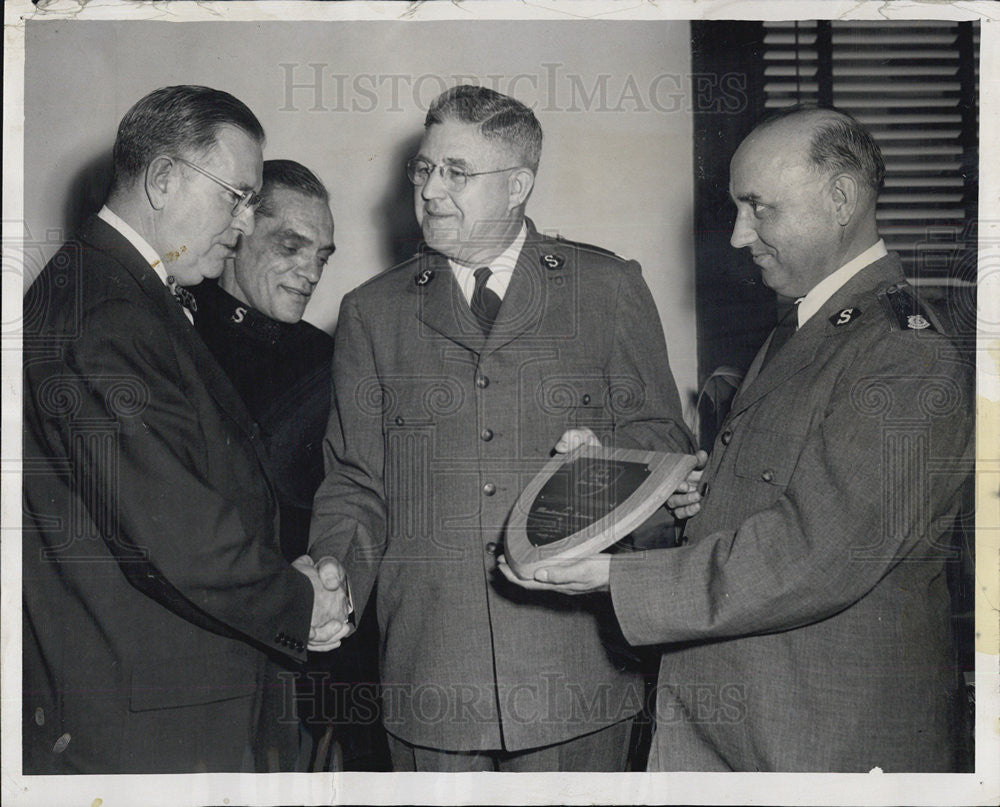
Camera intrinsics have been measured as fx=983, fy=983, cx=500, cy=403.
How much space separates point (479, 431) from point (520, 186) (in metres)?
0.64

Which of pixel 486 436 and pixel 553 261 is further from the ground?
pixel 553 261

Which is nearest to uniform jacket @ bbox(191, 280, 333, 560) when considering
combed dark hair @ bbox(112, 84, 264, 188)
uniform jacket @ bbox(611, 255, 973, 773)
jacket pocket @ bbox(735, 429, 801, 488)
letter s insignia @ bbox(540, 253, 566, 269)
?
combed dark hair @ bbox(112, 84, 264, 188)

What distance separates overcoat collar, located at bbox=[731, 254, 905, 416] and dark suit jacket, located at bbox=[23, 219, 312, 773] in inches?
48.2

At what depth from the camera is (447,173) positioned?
250 cm

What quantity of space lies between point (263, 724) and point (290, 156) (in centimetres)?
146

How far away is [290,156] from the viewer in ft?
8.34

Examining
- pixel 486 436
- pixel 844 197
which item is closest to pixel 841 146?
pixel 844 197

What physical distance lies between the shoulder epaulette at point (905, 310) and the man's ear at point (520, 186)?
893 millimetres

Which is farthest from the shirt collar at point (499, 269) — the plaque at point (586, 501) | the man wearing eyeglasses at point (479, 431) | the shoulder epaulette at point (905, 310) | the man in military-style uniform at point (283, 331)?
the shoulder epaulette at point (905, 310)

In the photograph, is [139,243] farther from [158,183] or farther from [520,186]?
[520,186]

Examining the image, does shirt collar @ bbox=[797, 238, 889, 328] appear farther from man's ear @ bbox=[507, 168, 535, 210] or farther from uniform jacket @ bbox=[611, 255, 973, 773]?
man's ear @ bbox=[507, 168, 535, 210]

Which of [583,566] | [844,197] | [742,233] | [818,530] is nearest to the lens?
[818,530]

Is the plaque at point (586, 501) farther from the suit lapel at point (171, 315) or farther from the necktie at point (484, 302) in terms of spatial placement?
the suit lapel at point (171, 315)

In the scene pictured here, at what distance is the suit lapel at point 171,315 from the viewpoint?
8.02 ft
